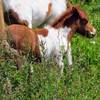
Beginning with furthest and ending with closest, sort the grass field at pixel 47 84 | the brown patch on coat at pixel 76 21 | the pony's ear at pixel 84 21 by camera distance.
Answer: the pony's ear at pixel 84 21, the brown patch on coat at pixel 76 21, the grass field at pixel 47 84

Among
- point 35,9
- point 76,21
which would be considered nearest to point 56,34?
point 76,21

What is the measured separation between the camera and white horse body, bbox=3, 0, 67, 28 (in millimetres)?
9516

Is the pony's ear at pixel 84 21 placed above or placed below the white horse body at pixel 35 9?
below

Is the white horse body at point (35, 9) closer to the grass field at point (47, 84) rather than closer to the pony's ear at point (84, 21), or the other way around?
the pony's ear at point (84, 21)

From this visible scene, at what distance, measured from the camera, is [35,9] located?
1006 centimetres

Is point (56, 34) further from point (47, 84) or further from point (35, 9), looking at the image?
point (47, 84)

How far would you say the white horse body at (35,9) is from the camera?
9516 mm

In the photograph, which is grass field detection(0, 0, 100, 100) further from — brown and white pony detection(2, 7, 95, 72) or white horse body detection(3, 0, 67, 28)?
white horse body detection(3, 0, 67, 28)

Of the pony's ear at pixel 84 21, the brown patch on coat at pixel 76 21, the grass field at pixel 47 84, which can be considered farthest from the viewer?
the pony's ear at pixel 84 21

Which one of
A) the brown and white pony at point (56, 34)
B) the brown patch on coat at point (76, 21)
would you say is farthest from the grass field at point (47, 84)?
the brown patch on coat at point (76, 21)

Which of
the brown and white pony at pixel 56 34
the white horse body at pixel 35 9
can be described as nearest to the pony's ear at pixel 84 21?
the brown and white pony at pixel 56 34

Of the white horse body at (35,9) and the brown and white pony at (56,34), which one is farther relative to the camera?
the white horse body at (35,9)

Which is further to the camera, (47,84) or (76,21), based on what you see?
(76,21)

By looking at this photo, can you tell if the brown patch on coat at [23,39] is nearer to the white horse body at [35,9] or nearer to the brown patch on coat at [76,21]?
the brown patch on coat at [76,21]
